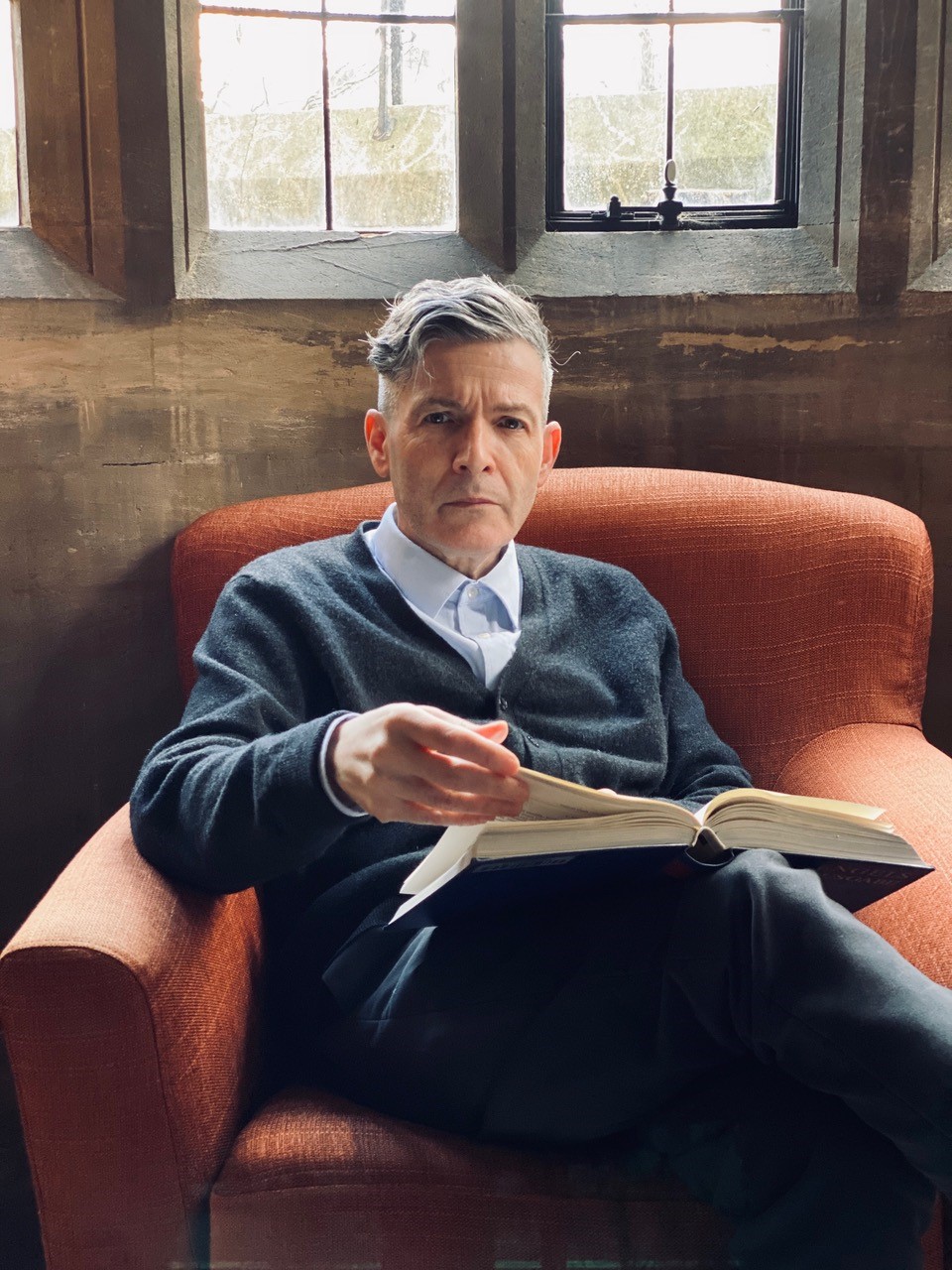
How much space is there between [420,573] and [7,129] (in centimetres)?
133

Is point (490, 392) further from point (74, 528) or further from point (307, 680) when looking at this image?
point (74, 528)

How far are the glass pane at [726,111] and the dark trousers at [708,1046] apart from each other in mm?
1733

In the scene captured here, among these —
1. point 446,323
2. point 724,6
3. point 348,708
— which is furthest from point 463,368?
point 724,6

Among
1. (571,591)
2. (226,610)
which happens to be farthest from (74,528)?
(571,591)

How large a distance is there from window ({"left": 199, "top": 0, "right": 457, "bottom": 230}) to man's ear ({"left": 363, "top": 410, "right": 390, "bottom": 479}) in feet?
3.02

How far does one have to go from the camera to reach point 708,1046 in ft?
3.72

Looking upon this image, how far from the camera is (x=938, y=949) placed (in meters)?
1.29

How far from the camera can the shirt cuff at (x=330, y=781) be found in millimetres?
1080

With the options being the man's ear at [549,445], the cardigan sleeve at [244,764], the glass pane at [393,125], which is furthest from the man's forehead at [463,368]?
the glass pane at [393,125]

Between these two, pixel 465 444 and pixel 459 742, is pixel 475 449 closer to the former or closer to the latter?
pixel 465 444

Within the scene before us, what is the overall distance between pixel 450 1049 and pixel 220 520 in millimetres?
1023

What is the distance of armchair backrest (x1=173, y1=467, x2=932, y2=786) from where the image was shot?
188cm

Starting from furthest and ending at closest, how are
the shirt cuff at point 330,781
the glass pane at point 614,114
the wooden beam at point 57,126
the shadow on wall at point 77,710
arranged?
the glass pane at point 614,114
the shadow on wall at point 77,710
the wooden beam at point 57,126
the shirt cuff at point 330,781

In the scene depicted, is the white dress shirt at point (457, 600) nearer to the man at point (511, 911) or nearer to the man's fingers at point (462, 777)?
the man at point (511, 911)
